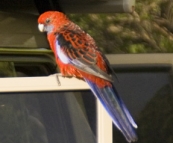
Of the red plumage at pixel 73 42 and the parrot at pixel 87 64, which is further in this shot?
the red plumage at pixel 73 42

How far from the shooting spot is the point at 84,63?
98.3 inches

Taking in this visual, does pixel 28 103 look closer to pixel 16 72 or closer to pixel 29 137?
pixel 29 137

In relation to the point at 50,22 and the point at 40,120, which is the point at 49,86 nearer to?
the point at 40,120

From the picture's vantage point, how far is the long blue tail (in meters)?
2.19

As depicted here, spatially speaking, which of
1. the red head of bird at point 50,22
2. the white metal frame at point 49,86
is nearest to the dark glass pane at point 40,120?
the white metal frame at point 49,86

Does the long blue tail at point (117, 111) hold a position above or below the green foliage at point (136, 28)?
above

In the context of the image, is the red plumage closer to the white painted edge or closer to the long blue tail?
the long blue tail

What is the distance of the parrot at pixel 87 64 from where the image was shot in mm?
2225

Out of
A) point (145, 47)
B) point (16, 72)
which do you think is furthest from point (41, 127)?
point (145, 47)

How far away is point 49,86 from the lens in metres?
2.15

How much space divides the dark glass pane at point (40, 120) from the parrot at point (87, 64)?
0.09 m

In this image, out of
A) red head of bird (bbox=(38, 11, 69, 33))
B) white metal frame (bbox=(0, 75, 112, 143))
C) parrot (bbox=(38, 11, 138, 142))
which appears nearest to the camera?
white metal frame (bbox=(0, 75, 112, 143))

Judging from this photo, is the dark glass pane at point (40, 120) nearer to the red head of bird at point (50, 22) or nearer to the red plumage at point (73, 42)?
the red plumage at point (73, 42)

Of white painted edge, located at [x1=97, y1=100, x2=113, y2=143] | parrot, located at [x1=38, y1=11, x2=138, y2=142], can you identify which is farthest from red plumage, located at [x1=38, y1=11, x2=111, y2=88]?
white painted edge, located at [x1=97, y1=100, x2=113, y2=143]
